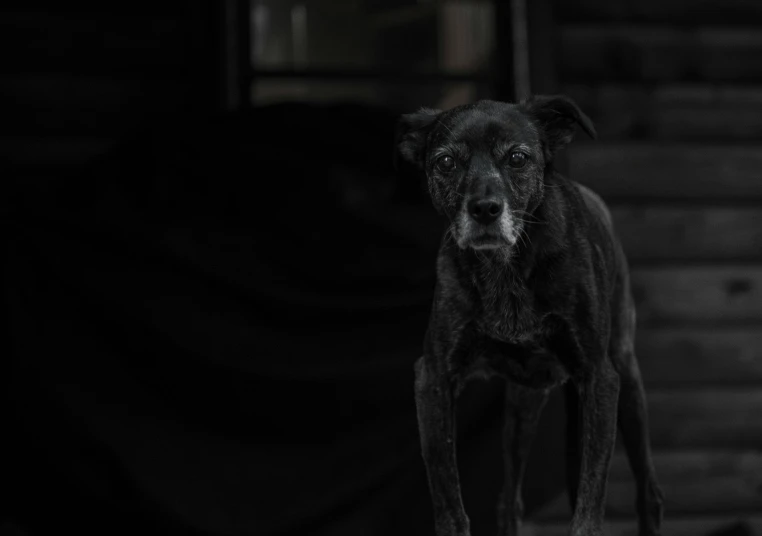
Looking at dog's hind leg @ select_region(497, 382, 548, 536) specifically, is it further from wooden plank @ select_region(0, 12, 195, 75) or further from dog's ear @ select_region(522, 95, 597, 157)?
wooden plank @ select_region(0, 12, 195, 75)

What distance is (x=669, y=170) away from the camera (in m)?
3.11

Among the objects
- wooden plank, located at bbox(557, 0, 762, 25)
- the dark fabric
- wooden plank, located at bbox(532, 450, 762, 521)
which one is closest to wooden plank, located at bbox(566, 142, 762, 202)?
wooden plank, located at bbox(557, 0, 762, 25)

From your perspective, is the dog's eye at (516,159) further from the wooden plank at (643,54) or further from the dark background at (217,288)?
the wooden plank at (643,54)

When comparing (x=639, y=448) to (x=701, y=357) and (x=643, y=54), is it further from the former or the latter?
(x=643, y=54)

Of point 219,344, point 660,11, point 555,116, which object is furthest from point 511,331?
point 660,11

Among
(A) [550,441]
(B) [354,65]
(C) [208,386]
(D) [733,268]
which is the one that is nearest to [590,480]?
(A) [550,441]

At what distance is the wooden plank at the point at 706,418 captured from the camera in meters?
3.05

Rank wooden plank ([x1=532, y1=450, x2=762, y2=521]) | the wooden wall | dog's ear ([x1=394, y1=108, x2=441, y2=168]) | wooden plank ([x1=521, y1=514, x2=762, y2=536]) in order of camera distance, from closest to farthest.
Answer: dog's ear ([x1=394, y1=108, x2=441, y2=168])
the wooden wall
wooden plank ([x1=521, y1=514, x2=762, y2=536])
wooden plank ([x1=532, y1=450, x2=762, y2=521])

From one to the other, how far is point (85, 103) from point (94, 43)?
211mm

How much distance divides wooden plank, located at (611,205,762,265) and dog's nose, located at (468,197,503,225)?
238 centimetres

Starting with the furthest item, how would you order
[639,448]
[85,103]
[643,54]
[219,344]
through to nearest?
[643,54] < [85,103] < [219,344] < [639,448]

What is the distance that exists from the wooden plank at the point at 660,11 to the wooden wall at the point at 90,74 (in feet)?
4.49

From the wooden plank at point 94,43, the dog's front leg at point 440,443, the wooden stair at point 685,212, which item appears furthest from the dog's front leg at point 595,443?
the wooden plank at point 94,43

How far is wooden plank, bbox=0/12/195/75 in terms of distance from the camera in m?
2.80
